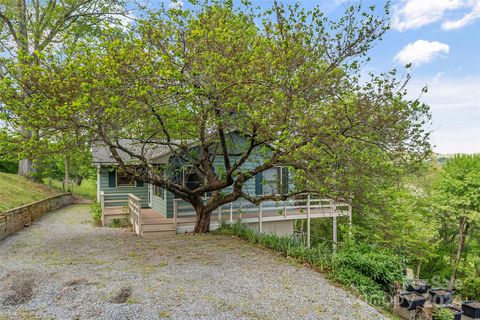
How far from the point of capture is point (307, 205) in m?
14.9

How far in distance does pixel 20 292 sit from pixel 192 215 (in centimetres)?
806

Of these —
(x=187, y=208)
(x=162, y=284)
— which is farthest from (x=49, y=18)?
(x=162, y=284)

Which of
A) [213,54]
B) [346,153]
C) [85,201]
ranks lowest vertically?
[85,201]

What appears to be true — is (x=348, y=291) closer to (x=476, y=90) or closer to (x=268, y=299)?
(x=268, y=299)

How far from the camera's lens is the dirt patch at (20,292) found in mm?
5412

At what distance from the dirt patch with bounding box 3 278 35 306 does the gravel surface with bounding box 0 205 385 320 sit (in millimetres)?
16

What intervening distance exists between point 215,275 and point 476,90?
14.9 metres

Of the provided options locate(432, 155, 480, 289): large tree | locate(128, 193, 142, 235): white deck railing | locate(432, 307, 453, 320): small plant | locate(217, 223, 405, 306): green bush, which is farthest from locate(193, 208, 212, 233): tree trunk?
locate(432, 155, 480, 289): large tree

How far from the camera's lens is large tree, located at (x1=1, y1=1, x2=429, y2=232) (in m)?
7.52

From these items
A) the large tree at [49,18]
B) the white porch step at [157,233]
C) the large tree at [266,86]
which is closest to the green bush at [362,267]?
the large tree at [266,86]

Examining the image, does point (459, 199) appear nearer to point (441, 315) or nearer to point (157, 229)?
point (441, 315)

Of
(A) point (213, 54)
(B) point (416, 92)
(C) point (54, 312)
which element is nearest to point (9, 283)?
(C) point (54, 312)

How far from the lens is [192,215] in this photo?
44.7 ft

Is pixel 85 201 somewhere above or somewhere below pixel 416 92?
below
